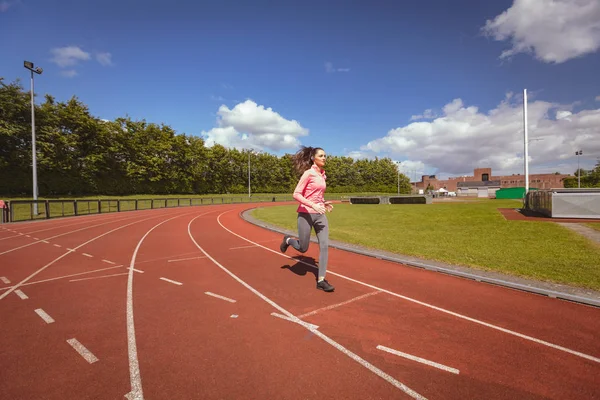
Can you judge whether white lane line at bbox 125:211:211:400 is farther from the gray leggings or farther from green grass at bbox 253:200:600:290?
green grass at bbox 253:200:600:290

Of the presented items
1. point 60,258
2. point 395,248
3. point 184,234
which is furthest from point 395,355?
point 184,234

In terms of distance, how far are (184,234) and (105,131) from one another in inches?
1592

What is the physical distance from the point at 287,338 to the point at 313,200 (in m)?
2.30

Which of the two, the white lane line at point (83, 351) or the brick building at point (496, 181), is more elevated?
the brick building at point (496, 181)

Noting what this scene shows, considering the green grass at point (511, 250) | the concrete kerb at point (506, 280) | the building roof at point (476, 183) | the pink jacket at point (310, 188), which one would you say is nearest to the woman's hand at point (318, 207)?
the pink jacket at point (310, 188)

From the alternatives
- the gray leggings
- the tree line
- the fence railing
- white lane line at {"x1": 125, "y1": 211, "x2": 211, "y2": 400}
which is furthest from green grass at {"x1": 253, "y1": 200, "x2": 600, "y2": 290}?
the tree line

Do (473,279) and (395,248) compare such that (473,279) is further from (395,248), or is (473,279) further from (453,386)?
(453,386)

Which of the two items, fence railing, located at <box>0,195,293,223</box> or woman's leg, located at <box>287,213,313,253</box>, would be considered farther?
fence railing, located at <box>0,195,293,223</box>

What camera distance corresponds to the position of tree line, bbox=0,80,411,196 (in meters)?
32.3

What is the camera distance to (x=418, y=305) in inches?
168

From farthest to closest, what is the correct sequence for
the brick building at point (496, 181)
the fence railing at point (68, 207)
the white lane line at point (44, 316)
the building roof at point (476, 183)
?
the building roof at point (476, 183)
the brick building at point (496, 181)
the fence railing at point (68, 207)
the white lane line at point (44, 316)

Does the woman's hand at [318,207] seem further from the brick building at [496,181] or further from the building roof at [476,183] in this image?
the building roof at [476,183]

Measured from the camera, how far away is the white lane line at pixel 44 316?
385cm

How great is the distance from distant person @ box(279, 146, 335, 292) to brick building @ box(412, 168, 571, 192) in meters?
124
